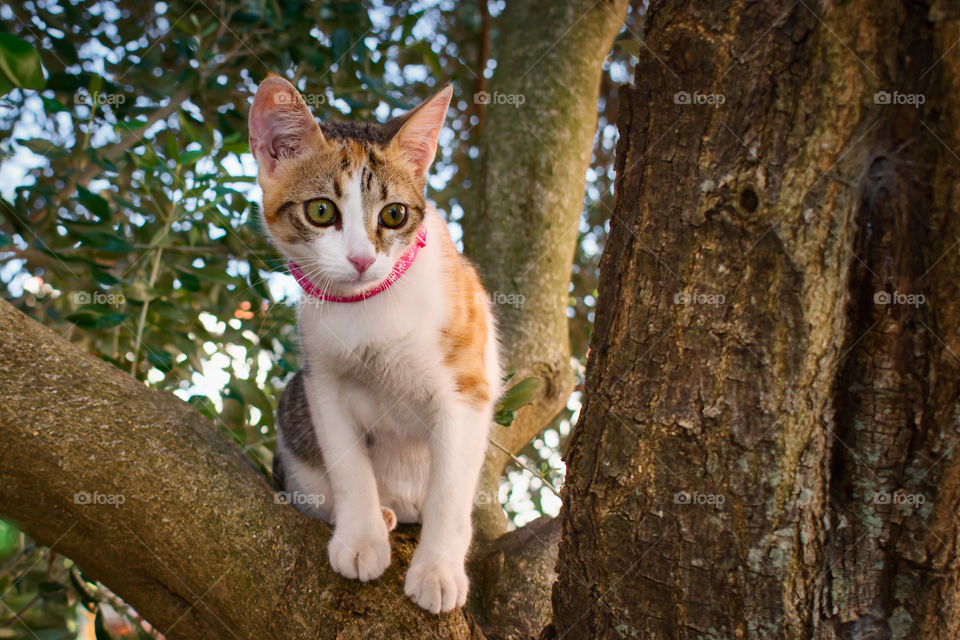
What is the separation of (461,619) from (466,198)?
8.23ft

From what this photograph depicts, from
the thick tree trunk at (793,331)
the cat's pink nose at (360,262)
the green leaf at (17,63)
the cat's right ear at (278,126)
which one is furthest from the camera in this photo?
the cat's right ear at (278,126)

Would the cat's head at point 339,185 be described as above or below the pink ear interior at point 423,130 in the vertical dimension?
below

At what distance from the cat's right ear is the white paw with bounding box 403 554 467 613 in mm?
1185

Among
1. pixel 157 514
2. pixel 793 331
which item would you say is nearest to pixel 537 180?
pixel 793 331

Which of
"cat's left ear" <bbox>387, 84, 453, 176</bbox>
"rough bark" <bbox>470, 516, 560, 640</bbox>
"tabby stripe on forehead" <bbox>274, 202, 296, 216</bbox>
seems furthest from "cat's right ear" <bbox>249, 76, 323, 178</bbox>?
"rough bark" <bbox>470, 516, 560, 640</bbox>

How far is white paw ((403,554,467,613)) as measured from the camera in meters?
1.52

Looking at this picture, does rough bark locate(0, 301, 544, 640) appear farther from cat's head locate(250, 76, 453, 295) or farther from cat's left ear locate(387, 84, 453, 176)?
cat's left ear locate(387, 84, 453, 176)

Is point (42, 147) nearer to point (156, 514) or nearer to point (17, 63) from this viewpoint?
point (17, 63)

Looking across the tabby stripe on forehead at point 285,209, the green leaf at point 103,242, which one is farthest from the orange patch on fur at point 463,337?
the green leaf at point 103,242

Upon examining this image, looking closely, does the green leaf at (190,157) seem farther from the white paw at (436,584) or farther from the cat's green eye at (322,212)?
the white paw at (436,584)

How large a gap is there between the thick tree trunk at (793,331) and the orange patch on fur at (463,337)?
638mm

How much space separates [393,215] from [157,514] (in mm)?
954

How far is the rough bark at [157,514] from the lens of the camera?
1262 millimetres

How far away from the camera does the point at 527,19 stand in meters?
2.90
